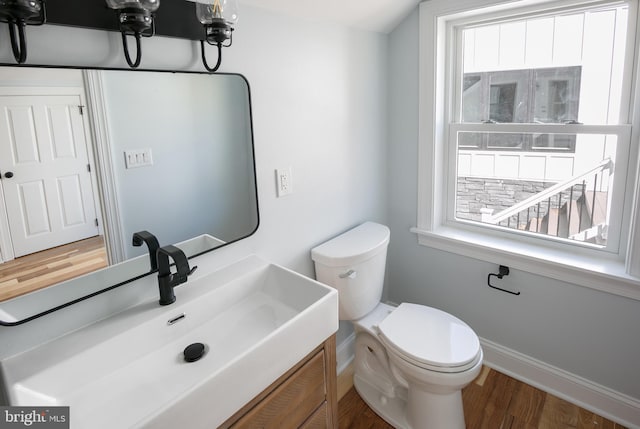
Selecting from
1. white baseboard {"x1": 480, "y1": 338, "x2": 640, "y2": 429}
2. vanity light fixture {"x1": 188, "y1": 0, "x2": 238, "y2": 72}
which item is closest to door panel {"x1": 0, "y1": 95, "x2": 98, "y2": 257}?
vanity light fixture {"x1": 188, "y1": 0, "x2": 238, "y2": 72}

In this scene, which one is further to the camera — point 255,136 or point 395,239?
point 395,239

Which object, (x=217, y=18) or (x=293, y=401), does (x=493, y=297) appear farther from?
(x=217, y=18)

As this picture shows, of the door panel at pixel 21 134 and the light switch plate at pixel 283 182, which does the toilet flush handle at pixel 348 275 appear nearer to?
the light switch plate at pixel 283 182

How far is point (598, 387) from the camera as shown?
1.82 metres

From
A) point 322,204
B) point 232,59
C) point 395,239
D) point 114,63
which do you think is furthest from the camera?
point 395,239

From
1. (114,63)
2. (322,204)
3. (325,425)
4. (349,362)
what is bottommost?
(349,362)

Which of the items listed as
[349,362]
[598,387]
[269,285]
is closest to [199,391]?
[269,285]

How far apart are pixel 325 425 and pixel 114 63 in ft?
4.63

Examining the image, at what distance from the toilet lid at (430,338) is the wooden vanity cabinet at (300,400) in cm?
35

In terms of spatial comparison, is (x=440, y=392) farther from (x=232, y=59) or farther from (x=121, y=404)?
(x=232, y=59)

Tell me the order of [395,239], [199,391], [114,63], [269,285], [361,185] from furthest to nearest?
[395,239] → [361,185] → [269,285] → [114,63] → [199,391]

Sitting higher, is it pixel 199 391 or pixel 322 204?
pixel 322 204

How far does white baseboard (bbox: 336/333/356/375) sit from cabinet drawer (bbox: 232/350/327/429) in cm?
74

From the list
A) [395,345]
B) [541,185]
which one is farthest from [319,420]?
[541,185]
